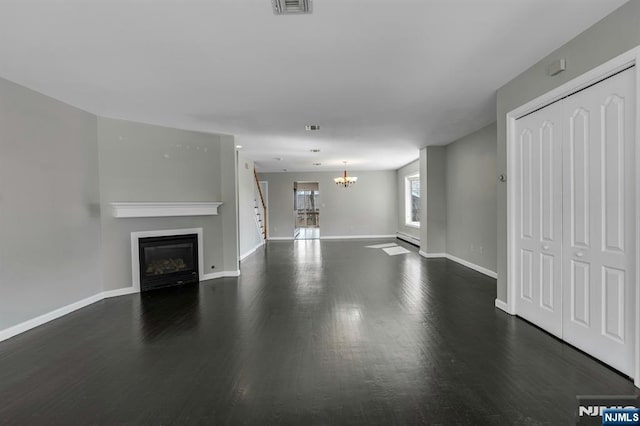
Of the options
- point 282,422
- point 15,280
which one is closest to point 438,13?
point 282,422

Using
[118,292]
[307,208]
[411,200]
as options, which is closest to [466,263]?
[411,200]

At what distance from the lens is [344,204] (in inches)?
484

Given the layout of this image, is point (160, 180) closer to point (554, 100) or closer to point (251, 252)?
point (251, 252)

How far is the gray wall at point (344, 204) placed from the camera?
40.0 feet

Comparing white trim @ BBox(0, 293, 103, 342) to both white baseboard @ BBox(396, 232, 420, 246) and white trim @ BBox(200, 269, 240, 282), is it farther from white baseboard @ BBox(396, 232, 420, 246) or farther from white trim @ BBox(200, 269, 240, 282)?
white baseboard @ BBox(396, 232, 420, 246)

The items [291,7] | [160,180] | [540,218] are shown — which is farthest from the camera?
[160,180]

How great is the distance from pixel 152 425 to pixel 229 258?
14.0 feet

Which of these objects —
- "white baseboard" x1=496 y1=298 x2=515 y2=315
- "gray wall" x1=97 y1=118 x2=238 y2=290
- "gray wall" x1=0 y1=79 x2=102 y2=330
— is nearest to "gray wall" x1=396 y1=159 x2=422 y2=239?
"white baseboard" x1=496 y1=298 x2=515 y2=315

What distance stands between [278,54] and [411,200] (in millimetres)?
9175

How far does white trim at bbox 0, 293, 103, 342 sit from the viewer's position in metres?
3.32

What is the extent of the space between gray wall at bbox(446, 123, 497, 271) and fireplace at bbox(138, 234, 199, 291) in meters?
5.38

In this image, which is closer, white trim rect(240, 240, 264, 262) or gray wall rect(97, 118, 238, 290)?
gray wall rect(97, 118, 238, 290)

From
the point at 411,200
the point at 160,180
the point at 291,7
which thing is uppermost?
the point at 291,7

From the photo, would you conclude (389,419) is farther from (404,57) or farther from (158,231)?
(158,231)
